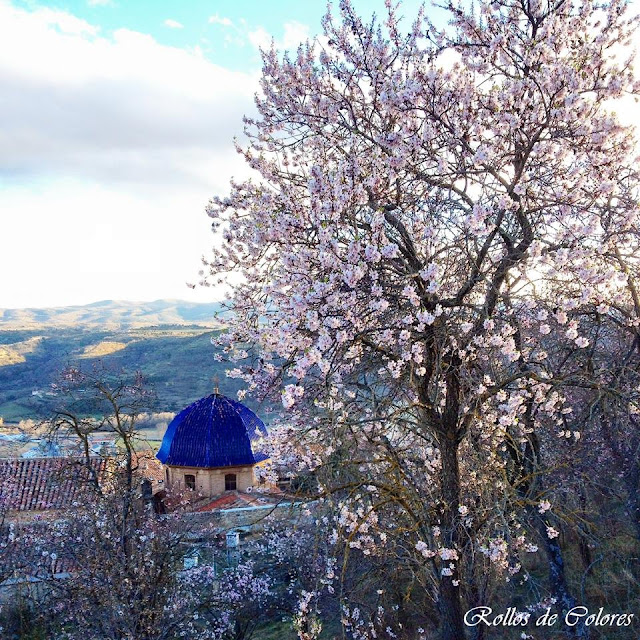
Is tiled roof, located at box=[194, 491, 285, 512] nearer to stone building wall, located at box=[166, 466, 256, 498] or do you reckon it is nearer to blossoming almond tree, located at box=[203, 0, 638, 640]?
stone building wall, located at box=[166, 466, 256, 498]

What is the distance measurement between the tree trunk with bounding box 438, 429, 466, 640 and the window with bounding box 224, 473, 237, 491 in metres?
23.3

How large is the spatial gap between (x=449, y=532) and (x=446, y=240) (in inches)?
157

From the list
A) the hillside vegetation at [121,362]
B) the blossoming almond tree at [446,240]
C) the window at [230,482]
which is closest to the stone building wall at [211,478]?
the window at [230,482]

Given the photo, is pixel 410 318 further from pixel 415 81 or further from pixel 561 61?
pixel 561 61

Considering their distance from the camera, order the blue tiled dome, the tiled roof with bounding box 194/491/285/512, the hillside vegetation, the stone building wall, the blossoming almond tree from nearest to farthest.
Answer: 1. the blossoming almond tree
2. the tiled roof with bounding box 194/491/285/512
3. the stone building wall
4. the blue tiled dome
5. the hillside vegetation

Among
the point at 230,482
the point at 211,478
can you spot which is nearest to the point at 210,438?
the point at 211,478

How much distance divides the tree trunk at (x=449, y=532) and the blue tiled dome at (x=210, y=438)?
22017mm

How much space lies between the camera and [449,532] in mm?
7305

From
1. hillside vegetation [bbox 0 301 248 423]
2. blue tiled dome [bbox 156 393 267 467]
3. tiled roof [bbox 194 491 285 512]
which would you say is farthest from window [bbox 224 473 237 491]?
hillside vegetation [bbox 0 301 248 423]

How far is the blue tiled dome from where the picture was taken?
2950cm

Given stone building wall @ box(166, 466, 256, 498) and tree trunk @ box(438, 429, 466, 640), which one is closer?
tree trunk @ box(438, 429, 466, 640)

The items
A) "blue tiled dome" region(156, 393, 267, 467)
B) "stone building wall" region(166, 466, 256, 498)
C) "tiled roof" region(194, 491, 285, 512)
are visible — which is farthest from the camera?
"blue tiled dome" region(156, 393, 267, 467)

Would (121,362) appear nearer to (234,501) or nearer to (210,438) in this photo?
(210,438)

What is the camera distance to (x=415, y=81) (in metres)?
7.21
